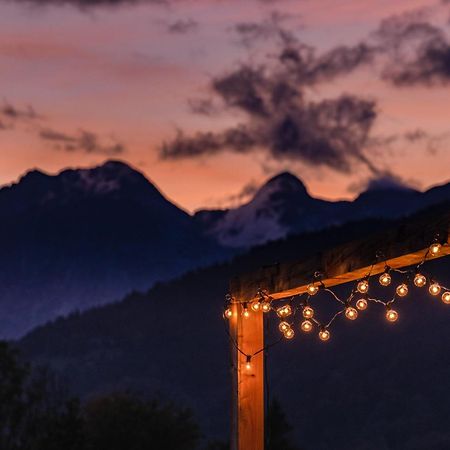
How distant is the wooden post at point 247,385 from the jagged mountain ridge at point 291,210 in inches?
4398

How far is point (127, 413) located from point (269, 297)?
29225 millimetres

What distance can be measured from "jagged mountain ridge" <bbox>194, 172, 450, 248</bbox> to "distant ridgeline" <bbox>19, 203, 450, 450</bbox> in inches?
1838

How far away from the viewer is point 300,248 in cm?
8525

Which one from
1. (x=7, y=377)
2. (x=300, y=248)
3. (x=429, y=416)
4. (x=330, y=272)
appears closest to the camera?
(x=330, y=272)

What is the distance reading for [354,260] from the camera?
5633 millimetres

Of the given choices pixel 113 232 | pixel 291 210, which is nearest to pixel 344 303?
pixel 291 210

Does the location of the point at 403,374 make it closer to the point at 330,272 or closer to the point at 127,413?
the point at 127,413

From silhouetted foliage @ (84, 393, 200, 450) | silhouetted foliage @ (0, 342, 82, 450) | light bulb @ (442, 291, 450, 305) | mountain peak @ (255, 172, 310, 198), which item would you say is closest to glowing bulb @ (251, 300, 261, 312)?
light bulb @ (442, 291, 450, 305)

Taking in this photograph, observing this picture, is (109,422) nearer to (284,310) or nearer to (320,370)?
(320,370)

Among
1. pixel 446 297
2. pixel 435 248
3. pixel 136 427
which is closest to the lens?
pixel 435 248

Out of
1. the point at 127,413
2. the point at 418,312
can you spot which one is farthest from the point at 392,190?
the point at 127,413

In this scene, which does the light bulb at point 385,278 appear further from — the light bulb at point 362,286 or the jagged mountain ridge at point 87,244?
the jagged mountain ridge at point 87,244

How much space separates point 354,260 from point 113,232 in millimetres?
172672

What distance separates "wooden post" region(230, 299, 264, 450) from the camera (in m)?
6.98
